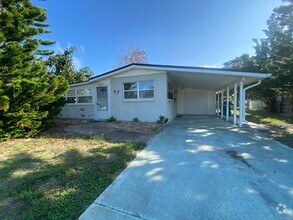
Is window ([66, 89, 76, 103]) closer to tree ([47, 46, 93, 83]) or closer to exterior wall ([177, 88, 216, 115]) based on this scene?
tree ([47, 46, 93, 83])

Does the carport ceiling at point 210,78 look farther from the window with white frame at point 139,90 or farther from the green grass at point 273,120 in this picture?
the green grass at point 273,120

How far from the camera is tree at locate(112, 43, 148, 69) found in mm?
28203

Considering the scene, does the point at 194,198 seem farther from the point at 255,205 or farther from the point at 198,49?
the point at 198,49

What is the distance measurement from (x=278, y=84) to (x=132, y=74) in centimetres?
1065

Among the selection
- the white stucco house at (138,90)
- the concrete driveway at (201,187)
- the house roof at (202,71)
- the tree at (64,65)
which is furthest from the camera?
the tree at (64,65)

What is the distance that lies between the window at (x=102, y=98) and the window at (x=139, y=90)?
157 cm

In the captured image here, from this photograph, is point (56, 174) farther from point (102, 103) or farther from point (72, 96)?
point (72, 96)

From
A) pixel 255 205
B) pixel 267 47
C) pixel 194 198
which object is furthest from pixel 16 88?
pixel 267 47

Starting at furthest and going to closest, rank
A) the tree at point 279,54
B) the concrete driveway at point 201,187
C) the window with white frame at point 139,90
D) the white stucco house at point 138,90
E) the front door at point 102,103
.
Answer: the front door at point 102,103 < the tree at point 279,54 < the window with white frame at point 139,90 < the white stucco house at point 138,90 < the concrete driveway at point 201,187

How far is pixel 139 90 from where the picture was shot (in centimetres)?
1048

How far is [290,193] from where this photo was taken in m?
2.73

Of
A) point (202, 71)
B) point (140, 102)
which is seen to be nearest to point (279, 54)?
point (202, 71)

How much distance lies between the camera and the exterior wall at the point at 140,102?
9.90 m

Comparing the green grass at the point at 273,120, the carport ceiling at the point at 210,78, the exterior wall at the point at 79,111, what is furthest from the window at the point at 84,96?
the green grass at the point at 273,120
